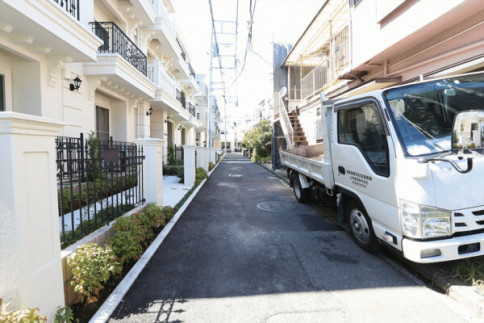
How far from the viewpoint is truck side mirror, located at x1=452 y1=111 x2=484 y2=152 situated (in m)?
2.83

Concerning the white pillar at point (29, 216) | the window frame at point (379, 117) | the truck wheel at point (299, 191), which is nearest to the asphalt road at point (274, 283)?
the white pillar at point (29, 216)

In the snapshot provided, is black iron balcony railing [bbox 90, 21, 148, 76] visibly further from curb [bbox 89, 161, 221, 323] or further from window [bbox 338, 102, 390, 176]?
window [bbox 338, 102, 390, 176]

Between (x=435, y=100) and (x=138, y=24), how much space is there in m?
12.2

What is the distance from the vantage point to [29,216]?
2.16 meters

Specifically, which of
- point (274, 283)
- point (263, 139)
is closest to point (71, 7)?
point (274, 283)

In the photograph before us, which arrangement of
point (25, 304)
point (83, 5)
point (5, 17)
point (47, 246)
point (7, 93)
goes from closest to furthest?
point (25, 304) → point (47, 246) → point (5, 17) → point (7, 93) → point (83, 5)

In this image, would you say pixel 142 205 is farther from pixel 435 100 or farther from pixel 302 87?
pixel 302 87

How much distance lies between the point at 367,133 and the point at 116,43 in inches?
358

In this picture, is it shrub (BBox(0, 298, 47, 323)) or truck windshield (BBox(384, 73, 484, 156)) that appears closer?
shrub (BBox(0, 298, 47, 323))

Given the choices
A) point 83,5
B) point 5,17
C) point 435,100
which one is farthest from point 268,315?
point 83,5

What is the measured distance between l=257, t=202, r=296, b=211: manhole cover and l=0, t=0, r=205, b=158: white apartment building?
5.54 metres

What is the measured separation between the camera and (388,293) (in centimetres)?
310

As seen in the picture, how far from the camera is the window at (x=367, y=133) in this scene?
372 centimetres

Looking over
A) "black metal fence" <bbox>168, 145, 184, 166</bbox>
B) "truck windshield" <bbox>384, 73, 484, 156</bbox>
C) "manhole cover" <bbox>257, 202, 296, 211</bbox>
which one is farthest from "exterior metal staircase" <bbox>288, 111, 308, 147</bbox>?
"truck windshield" <bbox>384, 73, 484, 156</bbox>
